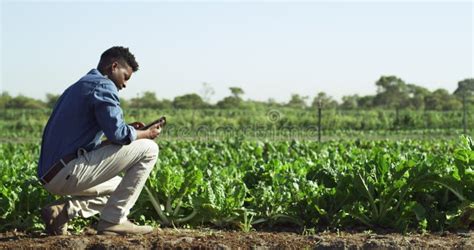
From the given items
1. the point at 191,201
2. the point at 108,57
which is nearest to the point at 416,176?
the point at 191,201

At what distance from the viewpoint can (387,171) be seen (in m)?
6.75

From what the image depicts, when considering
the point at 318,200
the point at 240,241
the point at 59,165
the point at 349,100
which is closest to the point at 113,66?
the point at 59,165

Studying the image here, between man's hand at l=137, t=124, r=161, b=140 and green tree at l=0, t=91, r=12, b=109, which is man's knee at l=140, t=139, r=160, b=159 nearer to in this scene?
man's hand at l=137, t=124, r=161, b=140

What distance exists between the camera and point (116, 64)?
5.98 metres

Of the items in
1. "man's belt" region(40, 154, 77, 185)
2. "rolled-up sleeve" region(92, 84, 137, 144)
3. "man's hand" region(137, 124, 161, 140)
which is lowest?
"man's belt" region(40, 154, 77, 185)

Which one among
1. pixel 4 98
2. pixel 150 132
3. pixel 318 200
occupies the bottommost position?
pixel 318 200

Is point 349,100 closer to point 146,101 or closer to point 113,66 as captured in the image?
point 146,101

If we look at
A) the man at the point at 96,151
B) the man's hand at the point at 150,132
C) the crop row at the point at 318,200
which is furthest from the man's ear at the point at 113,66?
the crop row at the point at 318,200

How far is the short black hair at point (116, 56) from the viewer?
19.6 feet

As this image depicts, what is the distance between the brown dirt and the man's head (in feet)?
4.42

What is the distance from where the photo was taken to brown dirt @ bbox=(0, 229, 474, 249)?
227 inches

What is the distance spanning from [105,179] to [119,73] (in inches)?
36.2

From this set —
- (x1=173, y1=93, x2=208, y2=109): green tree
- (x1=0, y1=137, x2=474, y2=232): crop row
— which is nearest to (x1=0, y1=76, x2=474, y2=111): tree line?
(x1=173, y1=93, x2=208, y2=109): green tree

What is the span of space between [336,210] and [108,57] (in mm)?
2590
